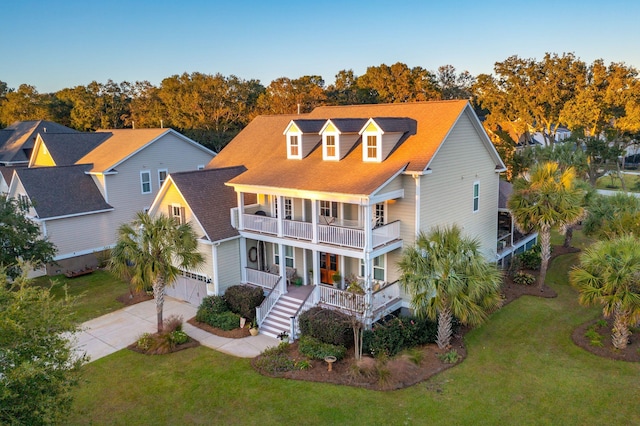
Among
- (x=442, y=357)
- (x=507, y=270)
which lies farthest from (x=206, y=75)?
(x=442, y=357)

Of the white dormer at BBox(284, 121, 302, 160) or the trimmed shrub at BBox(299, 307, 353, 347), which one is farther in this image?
the white dormer at BBox(284, 121, 302, 160)

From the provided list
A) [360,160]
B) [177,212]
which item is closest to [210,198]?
[177,212]

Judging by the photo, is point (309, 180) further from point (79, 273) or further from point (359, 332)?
point (79, 273)

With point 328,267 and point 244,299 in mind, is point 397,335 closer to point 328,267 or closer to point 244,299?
point 328,267

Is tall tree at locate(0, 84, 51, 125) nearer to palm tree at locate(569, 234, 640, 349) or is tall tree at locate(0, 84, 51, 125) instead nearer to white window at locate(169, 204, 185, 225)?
white window at locate(169, 204, 185, 225)

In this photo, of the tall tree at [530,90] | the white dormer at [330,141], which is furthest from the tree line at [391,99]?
the white dormer at [330,141]

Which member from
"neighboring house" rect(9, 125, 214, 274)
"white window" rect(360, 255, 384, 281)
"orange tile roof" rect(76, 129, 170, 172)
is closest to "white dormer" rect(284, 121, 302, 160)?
"white window" rect(360, 255, 384, 281)
